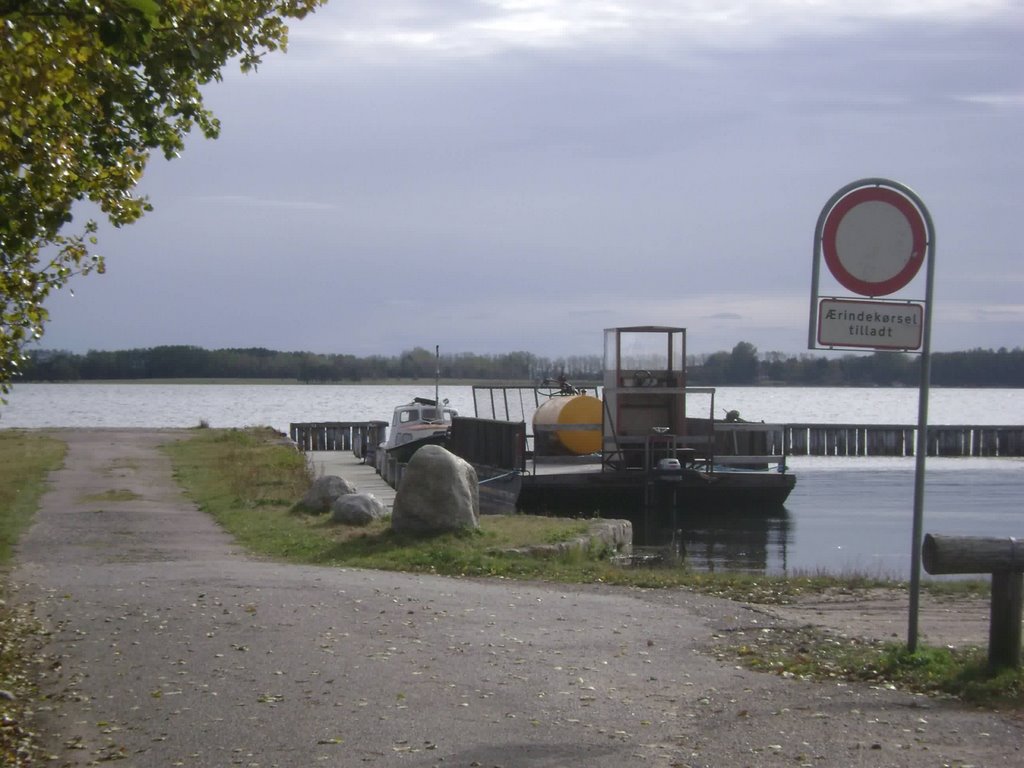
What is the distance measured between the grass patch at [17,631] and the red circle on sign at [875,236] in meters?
5.71

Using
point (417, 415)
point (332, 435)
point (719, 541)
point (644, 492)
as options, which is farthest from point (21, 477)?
point (332, 435)

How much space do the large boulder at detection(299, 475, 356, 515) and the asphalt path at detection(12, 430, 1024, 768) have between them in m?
6.66

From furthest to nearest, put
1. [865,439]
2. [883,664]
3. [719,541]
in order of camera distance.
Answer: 1. [865,439]
2. [719,541]
3. [883,664]

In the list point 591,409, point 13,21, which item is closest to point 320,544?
point 13,21

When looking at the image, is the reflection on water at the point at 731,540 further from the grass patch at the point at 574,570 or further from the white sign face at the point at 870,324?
the white sign face at the point at 870,324

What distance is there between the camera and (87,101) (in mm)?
8500

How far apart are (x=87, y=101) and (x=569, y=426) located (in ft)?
81.0

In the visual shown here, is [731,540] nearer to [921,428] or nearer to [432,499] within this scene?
[432,499]

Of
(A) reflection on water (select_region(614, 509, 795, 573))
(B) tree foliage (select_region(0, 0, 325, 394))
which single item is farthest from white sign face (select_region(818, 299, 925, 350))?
(A) reflection on water (select_region(614, 509, 795, 573))

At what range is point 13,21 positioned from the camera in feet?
23.6

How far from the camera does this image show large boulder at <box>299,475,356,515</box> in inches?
760

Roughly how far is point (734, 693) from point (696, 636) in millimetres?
1951

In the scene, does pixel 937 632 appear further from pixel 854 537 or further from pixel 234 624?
pixel 854 537

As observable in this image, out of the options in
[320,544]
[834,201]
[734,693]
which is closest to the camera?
[734,693]
